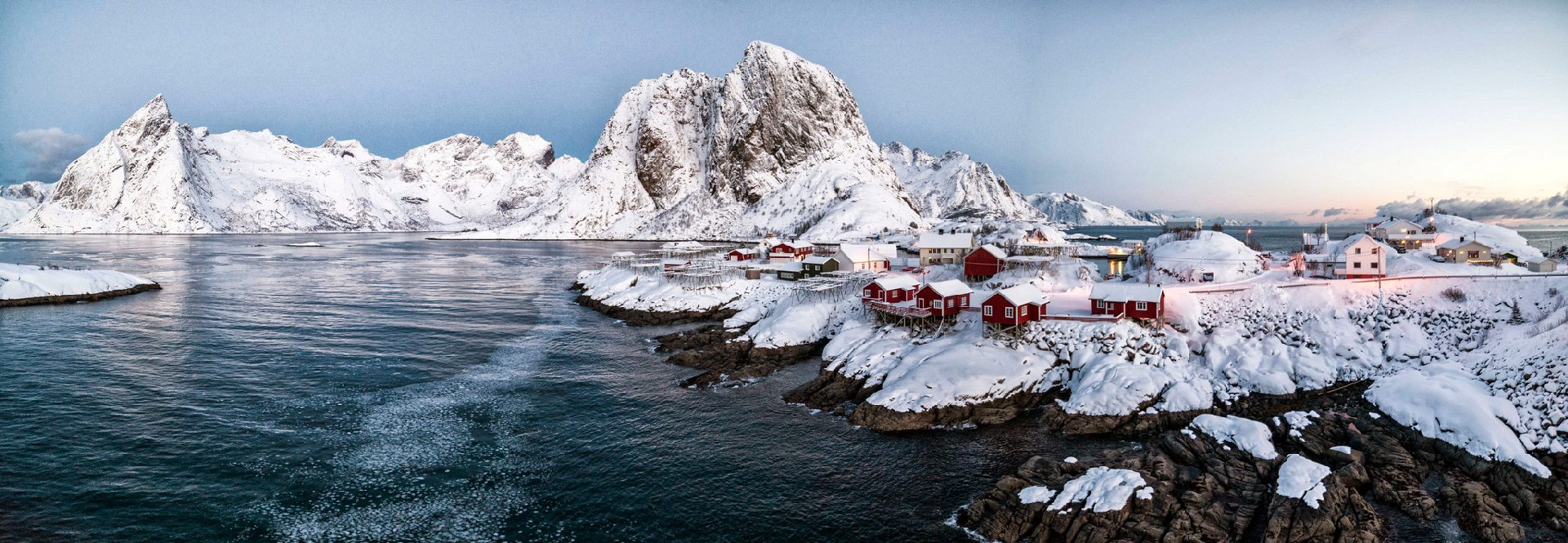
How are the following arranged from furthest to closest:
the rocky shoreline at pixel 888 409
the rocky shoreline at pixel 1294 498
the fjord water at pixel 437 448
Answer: the rocky shoreline at pixel 888 409 < the fjord water at pixel 437 448 < the rocky shoreline at pixel 1294 498

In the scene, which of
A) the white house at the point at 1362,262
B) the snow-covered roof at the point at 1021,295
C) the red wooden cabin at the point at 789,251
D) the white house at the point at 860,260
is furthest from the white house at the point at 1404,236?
the red wooden cabin at the point at 789,251

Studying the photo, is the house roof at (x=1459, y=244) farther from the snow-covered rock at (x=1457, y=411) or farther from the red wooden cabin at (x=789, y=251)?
the red wooden cabin at (x=789, y=251)

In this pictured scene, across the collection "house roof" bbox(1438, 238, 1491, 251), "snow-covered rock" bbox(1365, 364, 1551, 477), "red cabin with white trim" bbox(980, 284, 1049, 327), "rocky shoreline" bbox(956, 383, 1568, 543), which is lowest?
"rocky shoreline" bbox(956, 383, 1568, 543)

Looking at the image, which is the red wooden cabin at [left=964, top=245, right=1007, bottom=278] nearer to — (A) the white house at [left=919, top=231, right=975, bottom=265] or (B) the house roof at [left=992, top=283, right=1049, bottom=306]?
(A) the white house at [left=919, top=231, right=975, bottom=265]

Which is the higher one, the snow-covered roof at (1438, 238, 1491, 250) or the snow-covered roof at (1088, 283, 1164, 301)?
the snow-covered roof at (1438, 238, 1491, 250)

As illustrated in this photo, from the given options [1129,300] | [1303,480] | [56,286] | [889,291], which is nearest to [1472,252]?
[1129,300]

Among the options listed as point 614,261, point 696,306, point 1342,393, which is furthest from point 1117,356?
point 614,261

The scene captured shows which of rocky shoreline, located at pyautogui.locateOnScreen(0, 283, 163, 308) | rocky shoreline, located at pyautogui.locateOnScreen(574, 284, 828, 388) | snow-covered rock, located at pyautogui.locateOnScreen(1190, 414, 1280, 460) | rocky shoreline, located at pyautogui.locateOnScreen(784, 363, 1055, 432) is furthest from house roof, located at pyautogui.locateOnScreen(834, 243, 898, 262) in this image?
rocky shoreline, located at pyautogui.locateOnScreen(0, 283, 163, 308)

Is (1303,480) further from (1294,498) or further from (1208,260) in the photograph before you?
(1208,260)
